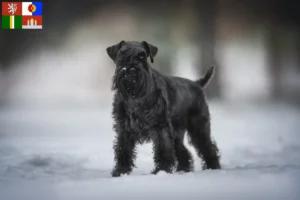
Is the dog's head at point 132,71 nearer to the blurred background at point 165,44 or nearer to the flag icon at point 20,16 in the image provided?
the blurred background at point 165,44

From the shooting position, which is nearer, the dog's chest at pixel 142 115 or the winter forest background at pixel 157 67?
the dog's chest at pixel 142 115

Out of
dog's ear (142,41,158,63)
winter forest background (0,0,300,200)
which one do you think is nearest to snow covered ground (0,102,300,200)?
winter forest background (0,0,300,200)

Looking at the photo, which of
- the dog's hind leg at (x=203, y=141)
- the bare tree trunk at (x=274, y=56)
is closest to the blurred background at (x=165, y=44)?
the bare tree trunk at (x=274, y=56)

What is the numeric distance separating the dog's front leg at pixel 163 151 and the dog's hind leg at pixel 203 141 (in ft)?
2.61

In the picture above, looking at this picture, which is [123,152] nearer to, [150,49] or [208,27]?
[150,49]

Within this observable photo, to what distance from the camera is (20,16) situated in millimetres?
4883

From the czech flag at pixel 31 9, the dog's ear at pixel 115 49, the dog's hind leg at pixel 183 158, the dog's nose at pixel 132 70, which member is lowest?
the dog's hind leg at pixel 183 158

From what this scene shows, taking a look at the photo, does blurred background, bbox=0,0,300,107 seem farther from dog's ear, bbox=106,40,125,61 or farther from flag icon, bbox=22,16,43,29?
dog's ear, bbox=106,40,125,61

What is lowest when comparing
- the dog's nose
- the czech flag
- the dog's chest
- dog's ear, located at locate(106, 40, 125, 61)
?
the dog's chest

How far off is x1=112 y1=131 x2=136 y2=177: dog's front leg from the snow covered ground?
154 millimetres

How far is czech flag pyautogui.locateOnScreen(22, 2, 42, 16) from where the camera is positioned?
16.0ft

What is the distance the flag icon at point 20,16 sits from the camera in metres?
4.88

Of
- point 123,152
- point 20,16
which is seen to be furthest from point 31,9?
point 123,152

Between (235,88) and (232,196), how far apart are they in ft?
6.57
